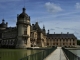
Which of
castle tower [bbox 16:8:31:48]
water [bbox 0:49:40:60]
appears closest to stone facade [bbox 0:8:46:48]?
castle tower [bbox 16:8:31:48]

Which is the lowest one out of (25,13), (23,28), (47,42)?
(47,42)

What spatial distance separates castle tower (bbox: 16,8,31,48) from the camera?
227 feet

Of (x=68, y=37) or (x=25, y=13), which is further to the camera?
(x=68, y=37)

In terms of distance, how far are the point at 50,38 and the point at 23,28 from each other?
41422 mm

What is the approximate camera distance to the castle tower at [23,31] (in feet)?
227

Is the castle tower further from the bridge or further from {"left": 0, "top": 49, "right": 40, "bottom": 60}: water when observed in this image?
the bridge

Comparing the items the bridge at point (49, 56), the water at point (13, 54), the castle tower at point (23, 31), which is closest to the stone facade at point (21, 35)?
the castle tower at point (23, 31)

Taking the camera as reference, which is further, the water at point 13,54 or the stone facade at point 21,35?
the stone facade at point 21,35

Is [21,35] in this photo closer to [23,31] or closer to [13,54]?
[23,31]

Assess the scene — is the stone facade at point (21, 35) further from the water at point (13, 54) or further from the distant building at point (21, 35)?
the water at point (13, 54)

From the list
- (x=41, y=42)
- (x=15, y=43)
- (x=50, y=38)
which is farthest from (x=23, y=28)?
(x=50, y=38)

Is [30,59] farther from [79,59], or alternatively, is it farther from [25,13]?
[25,13]

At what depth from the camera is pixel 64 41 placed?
107938 mm

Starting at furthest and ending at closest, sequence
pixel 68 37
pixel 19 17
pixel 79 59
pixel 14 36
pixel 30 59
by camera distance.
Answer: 1. pixel 68 37
2. pixel 14 36
3. pixel 19 17
4. pixel 30 59
5. pixel 79 59
